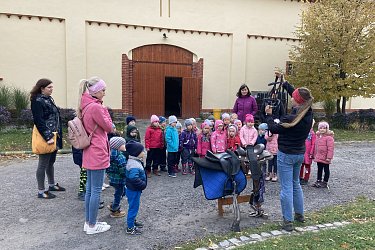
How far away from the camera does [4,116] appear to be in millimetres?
11484

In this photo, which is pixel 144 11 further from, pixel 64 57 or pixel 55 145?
pixel 55 145

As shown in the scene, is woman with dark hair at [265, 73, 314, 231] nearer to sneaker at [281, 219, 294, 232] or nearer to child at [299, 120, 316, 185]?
sneaker at [281, 219, 294, 232]

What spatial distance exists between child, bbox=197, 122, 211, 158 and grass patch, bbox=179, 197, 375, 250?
2.64 meters

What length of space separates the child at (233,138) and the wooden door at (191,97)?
28.4ft

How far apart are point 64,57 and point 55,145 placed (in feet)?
29.9

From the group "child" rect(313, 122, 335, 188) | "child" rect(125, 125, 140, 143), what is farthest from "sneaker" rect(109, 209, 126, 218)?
"child" rect(313, 122, 335, 188)

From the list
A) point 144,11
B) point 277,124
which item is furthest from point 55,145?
point 144,11

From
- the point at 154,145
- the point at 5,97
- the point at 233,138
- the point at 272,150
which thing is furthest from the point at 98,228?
the point at 5,97

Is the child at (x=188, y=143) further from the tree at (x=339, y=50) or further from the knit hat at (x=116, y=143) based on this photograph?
the tree at (x=339, y=50)

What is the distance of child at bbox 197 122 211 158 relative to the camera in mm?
7020

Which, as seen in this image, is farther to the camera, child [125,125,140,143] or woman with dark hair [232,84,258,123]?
woman with dark hair [232,84,258,123]

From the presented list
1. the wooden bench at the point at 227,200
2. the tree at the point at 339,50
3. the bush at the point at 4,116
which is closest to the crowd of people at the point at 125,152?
the wooden bench at the point at 227,200

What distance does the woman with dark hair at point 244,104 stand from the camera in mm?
7645

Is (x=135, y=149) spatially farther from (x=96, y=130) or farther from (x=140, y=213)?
(x=140, y=213)
